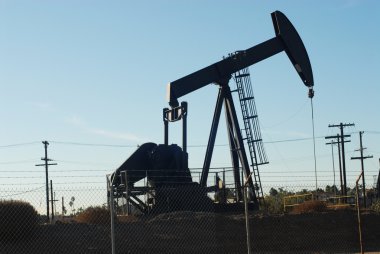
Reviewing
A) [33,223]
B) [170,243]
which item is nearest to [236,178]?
[170,243]

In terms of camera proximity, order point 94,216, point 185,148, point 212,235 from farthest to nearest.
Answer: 1. point 185,148
2. point 212,235
3. point 94,216

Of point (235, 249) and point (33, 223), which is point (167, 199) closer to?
point (235, 249)

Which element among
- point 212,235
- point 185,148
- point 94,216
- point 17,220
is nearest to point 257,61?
point 185,148

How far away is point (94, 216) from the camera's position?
62.8 feet

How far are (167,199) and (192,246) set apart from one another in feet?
10.7

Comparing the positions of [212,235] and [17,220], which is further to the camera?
[212,235]

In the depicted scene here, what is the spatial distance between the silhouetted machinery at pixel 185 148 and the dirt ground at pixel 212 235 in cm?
138

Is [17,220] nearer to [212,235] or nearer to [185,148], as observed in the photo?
[212,235]

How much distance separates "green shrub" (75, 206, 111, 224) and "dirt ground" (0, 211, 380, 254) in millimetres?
789

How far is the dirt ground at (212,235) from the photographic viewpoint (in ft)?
55.7

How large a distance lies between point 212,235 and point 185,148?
526cm

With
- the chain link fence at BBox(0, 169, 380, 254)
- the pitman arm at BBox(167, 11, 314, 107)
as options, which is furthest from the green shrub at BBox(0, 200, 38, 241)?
the pitman arm at BBox(167, 11, 314, 107)

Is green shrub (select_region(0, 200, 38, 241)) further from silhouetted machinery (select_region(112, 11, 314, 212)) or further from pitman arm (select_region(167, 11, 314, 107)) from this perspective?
pitman arm (select_region(167, 11, 314, 107))

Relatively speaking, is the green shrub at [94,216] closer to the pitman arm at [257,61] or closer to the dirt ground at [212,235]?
the dirt ground at [212,235]
